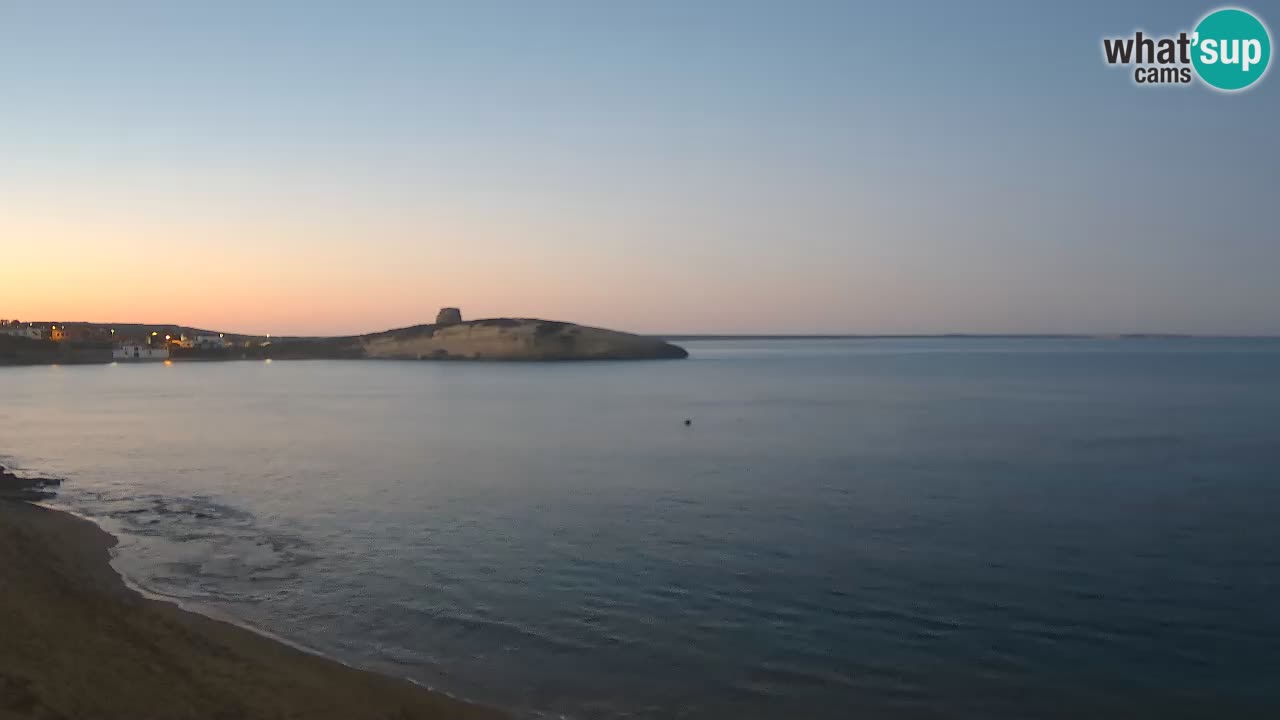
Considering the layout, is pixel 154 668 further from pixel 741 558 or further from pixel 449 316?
pixel 449 316

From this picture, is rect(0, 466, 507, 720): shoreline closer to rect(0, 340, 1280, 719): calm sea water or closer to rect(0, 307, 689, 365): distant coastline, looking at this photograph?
rect(0, 340, 1280, 719): calm sea water

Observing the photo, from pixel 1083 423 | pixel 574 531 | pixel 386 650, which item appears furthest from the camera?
pixel 1083 423

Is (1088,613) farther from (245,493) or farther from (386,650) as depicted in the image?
(245,493)

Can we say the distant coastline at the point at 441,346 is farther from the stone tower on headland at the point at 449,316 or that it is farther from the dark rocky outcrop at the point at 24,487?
the dark rocky outcrop at the point at 24,487

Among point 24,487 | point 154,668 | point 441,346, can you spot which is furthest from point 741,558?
point 441,346

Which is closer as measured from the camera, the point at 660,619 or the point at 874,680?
the point at 874,680

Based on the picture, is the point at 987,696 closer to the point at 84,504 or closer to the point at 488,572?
the point at 488,572

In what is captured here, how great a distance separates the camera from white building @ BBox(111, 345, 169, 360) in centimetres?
15025

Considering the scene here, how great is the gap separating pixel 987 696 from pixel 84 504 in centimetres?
1925

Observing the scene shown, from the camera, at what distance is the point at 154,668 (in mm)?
8211

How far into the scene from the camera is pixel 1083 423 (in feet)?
128

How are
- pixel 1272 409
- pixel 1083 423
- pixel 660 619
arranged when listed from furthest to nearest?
pixel 1272 409 < pixel 1083 423 < pixel 660 619

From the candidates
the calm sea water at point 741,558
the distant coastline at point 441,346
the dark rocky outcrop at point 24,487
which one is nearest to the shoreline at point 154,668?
the calm sea water at point 741,558

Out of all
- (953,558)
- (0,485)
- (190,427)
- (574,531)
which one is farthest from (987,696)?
(190,427)
